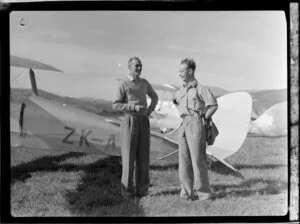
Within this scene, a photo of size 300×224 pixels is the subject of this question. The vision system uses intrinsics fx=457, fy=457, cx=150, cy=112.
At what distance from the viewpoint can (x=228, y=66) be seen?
2.98 metres

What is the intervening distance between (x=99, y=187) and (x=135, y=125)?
478 millimetres

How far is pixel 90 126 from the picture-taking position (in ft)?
9.70

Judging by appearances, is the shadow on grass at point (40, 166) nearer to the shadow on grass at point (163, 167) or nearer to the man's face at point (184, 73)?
the shadow on grass at point (163, 167)

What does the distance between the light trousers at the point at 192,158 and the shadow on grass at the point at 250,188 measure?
8 centimetres

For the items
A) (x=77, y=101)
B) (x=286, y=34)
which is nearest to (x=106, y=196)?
(x=77, y=101)

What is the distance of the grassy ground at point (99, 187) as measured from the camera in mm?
2980

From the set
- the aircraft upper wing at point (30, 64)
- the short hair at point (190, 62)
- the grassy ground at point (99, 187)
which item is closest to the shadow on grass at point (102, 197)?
the grassy ground at point (99, 187)

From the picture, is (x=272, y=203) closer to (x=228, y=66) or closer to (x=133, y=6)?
(x=228, y=66)

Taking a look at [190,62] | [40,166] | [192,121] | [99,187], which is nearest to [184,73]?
[190,62]

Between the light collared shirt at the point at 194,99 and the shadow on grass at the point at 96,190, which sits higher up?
the light collared shirt at the point at 194,99

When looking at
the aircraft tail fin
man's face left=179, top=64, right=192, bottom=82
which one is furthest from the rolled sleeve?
the aircraft tail fin

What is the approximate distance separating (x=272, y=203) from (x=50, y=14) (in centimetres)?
191

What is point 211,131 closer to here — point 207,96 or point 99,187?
point 207,96

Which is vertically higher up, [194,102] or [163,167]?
[194,102]
